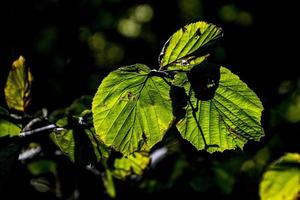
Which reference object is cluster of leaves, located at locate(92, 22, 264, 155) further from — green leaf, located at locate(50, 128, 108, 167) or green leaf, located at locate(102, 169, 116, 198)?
green leaf, located at locate(102, 169, 116, 198)

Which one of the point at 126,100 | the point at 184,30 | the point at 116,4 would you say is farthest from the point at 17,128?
the point at 116,4

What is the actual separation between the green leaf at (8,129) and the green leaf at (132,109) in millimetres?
265

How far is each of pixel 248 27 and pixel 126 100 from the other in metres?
3.71

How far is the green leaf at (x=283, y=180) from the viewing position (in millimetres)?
1070

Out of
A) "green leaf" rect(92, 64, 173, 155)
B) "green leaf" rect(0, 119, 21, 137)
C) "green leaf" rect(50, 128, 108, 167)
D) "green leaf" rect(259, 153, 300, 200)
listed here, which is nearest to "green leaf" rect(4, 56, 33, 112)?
"green leaf" rect(0, 119, 21, 137)

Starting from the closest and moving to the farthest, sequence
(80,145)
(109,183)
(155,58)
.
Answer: (80,145) < (109,183) < (155,58)

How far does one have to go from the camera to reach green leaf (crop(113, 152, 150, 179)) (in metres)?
1.12

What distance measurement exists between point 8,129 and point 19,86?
21cm

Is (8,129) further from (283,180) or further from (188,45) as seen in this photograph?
(283,180)

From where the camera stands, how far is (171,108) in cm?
76

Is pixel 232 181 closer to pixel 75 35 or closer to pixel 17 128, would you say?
pixel 75 35

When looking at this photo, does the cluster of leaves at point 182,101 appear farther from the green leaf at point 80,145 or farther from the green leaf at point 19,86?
the green leaf at point 19,86

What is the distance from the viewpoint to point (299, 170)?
1.08m

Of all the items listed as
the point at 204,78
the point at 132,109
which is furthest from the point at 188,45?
the point at 132,109
